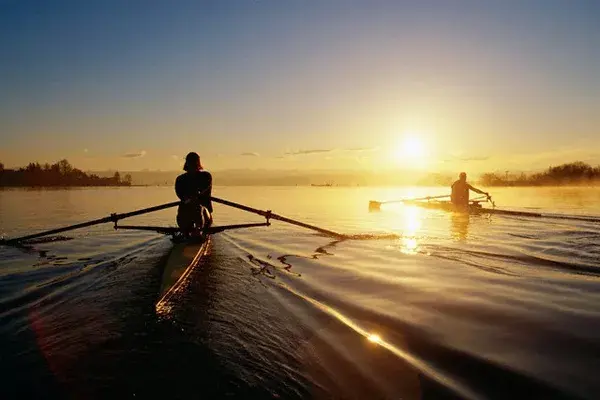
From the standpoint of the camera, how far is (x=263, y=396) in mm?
3576

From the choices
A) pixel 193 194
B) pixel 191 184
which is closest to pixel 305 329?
pixel 193 194

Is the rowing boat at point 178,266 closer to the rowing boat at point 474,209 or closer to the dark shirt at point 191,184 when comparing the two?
the dark shirt at point 191,184

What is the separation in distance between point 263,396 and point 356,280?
5.56 metres

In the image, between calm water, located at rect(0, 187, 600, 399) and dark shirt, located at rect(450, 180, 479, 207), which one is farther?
dark shirt, located at rect(450, 180, 479, 207)

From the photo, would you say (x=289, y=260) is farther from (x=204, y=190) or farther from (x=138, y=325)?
(x=138, y=325)

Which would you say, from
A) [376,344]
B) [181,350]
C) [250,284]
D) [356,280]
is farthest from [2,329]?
[356,280]

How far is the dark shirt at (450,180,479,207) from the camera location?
93.7ft

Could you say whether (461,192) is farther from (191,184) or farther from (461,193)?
(191,184)

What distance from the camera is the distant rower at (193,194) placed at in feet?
37.4

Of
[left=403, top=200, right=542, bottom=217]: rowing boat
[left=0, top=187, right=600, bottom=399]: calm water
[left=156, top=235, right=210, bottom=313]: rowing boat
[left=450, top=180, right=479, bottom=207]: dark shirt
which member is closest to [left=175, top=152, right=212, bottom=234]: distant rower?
[left=156, top=235, right=210, bottom=313]: rowing boat

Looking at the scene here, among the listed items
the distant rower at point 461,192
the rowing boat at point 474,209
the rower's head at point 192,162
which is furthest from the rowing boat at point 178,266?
the distant rower at point 461,192

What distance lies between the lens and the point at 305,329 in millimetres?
5520

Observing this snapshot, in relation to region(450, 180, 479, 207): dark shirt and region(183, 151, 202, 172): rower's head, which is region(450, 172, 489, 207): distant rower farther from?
region(183, 151, 202, 172): rower's head

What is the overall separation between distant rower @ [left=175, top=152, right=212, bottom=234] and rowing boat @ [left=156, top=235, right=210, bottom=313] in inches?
25.0
